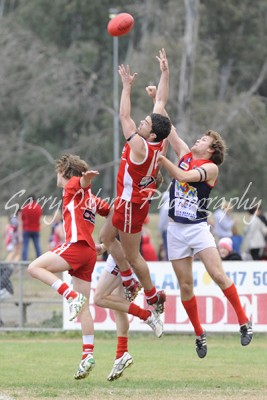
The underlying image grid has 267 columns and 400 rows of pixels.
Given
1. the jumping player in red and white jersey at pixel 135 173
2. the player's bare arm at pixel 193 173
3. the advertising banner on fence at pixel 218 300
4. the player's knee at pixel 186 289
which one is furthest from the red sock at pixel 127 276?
the advertising banner on fence at pixel 218 300

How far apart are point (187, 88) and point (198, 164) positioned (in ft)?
73.1

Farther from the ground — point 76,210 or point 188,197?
point 188,197

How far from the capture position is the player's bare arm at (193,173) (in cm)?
1045

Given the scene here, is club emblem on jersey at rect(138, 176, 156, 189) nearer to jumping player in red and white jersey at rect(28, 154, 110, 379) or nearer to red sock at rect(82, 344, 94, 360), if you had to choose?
jumping player in red and white jersey at rect(28, 154, 110, 379)

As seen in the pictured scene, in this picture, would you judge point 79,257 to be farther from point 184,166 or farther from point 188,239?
point 184,166

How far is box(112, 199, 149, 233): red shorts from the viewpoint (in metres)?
10.9

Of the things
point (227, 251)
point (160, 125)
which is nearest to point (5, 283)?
point (227, 251)

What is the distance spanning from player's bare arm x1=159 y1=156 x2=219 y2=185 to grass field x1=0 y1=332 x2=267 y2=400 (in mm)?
2127

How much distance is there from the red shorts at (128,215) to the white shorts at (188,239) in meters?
0.40

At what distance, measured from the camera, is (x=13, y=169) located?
4797cm

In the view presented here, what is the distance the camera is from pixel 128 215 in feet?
35.8

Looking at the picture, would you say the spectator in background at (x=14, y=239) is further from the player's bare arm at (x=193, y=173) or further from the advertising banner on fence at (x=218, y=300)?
the player's bare arm at (x=193, y=173)

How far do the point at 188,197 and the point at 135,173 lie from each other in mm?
686

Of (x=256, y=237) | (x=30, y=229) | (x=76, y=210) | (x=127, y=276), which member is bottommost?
(x=30, y=229)
